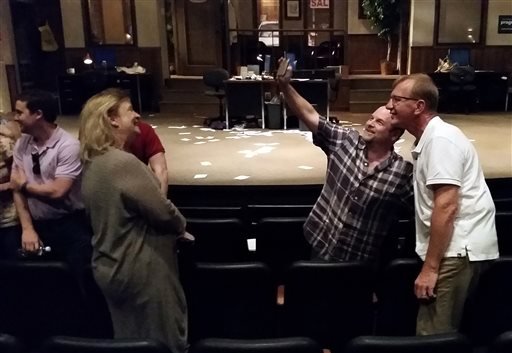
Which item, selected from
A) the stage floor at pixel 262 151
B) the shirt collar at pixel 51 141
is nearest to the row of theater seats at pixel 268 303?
A: the shirt collar at pixel 51 141

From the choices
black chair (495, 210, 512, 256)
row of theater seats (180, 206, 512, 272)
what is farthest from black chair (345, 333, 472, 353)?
black chair (495, 210, 512, 256)

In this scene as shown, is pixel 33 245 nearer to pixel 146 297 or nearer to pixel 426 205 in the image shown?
pixel 146 297

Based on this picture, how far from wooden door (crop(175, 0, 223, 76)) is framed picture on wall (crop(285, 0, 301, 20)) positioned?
1.65m

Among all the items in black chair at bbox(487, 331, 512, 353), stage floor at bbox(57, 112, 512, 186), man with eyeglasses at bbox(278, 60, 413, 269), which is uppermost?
man with eyeglasses at bbox(278, 60, 413, 269)

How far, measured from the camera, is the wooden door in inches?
444

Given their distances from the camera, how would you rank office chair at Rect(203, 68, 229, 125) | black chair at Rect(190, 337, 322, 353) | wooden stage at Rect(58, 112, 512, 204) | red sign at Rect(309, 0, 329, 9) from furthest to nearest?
1. red sign at Rect(309, 0, 329, 9)
2. office chair at Rect(203, 68, 229, 125)
3. wooden stage at Rect(58, 112, 512, 204)
4. black chair at Rect(190, 337, 322, 353)

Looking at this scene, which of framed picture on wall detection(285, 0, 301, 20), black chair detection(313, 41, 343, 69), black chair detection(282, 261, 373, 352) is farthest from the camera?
framed picture on wall detection(285, 0, 301, 20)

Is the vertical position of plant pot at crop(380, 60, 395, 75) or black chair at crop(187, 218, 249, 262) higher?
plant pot at crop(380, 60, 395, 75)

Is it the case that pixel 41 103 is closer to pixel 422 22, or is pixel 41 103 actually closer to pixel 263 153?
pixel 263 153

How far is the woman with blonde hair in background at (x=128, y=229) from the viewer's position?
179 cm

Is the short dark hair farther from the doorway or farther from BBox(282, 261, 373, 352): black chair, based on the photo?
the doorway

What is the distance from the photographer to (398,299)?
209cm

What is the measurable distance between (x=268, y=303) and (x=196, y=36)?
1002 centimetres

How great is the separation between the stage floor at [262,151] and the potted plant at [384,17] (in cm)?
214
